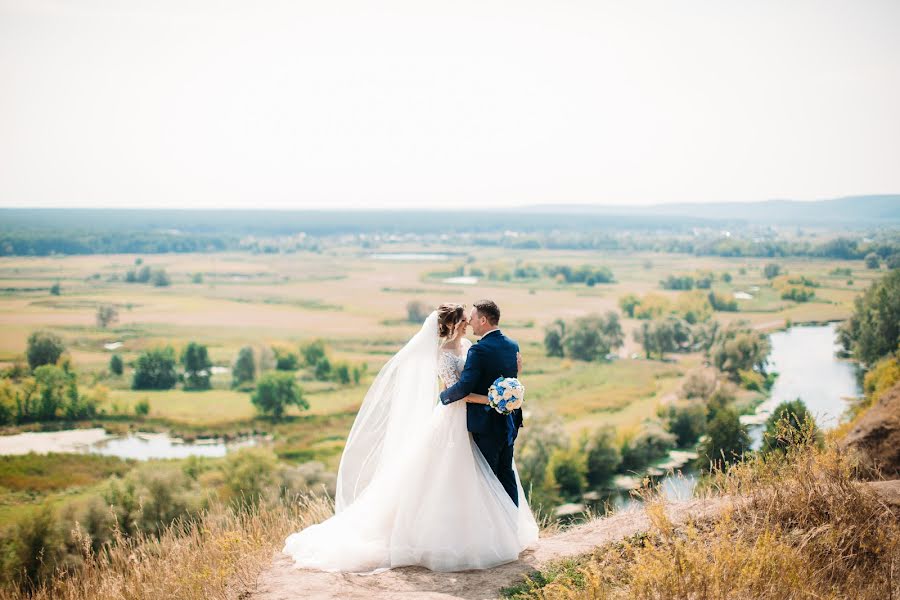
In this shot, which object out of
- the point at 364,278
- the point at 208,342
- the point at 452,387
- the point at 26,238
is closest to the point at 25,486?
the point at 208,342

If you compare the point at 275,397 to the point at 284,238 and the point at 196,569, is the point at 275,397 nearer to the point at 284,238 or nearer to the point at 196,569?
the point at 196,569

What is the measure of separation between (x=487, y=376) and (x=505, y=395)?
0.99 ft

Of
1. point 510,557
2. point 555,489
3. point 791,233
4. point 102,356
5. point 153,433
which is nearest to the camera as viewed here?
point 510,557

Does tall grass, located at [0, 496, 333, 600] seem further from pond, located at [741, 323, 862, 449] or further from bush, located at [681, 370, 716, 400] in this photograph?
bush, located at [681, 370, 716, 400]

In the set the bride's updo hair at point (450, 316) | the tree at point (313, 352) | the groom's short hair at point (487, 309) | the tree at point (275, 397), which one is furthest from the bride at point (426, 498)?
the tree at point (313, 352)

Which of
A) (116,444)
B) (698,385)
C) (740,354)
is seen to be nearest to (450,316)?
(698,385)

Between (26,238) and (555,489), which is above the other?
(26,238)

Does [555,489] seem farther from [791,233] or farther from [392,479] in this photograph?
[791,233]

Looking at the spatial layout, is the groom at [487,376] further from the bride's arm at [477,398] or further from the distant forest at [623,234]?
the distant forest at [623,234]

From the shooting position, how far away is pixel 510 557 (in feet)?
18.6

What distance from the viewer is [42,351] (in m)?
69.5

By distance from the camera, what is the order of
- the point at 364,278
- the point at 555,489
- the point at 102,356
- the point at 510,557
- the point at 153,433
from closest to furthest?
the point at 510,557 < the point at 555,489 < the point at 153,433 < the point at 102,356 < the point at 364,278

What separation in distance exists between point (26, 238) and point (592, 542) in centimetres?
11490

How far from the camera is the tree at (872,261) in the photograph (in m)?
70.5
